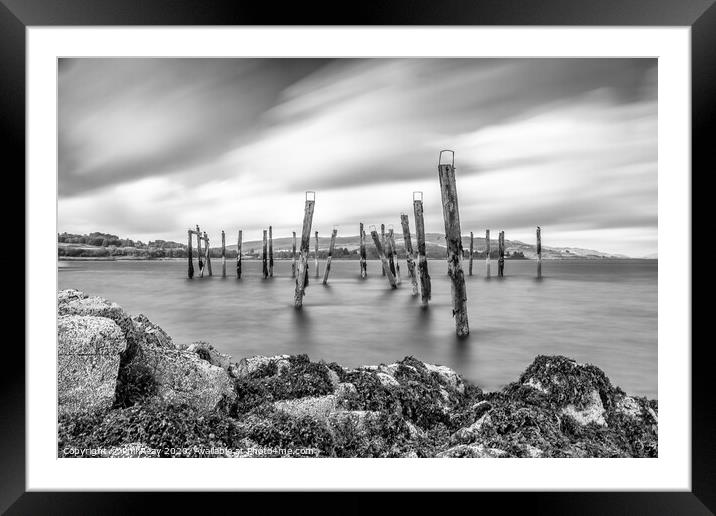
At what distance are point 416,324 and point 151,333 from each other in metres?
2.42

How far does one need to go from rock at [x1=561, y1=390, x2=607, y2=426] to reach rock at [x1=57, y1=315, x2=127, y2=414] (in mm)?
2746

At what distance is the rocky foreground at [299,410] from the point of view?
238cm

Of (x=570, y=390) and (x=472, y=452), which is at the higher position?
(x=570, y=390)

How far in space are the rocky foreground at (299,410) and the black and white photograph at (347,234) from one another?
0.01 meters

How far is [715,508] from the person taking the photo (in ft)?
6.57

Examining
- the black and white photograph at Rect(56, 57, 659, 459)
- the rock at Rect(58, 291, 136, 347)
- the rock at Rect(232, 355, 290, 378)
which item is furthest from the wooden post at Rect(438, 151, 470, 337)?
the rock at Rect(58, 291, 136, 347)

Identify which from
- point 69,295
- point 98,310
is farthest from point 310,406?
point 69,295

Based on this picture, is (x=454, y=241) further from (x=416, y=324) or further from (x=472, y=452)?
(x=472, y=452)

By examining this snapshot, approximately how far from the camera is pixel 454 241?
3.71m

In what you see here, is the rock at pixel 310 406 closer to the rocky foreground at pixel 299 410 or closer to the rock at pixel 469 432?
the rocky foreground at pixel 299 410

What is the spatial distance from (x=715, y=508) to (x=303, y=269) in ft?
13.3

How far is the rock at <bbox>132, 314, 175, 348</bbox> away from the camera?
2.80 meters
